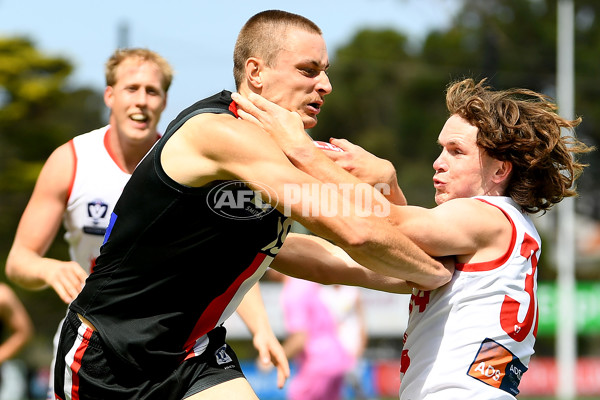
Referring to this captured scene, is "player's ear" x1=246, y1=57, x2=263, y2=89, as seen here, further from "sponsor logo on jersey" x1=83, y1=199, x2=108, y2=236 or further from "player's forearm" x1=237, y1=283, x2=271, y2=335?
"sponsor logo on jersey" x1=83, y1=199, x2=108, y2=236

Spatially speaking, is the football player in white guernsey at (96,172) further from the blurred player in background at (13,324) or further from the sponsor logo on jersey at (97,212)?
the blurred player in background at (13,324)

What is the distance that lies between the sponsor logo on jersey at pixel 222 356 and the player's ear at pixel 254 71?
113 cm

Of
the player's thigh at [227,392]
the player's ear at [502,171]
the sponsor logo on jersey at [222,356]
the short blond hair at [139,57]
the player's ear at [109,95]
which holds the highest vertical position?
the short blond hair at [139,57]

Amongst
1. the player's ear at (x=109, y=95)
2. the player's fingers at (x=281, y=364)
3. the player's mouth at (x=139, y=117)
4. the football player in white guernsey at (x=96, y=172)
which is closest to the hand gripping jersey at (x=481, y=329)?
the player's fingers at (x=281, y=364)

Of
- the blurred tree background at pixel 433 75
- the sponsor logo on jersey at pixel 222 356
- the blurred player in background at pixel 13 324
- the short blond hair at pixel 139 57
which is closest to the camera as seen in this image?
the sponsor logo on jersey at pixel 222 356

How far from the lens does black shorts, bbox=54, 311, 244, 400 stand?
3.43 metres

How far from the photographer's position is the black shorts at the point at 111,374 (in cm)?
343

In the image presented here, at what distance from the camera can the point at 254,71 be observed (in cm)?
360

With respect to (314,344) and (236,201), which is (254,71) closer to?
(236,201)

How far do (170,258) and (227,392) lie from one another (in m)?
0.62

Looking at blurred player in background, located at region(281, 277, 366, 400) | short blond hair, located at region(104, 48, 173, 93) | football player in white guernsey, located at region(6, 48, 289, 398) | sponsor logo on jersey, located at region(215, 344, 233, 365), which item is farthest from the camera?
blurred player in background, located at region(281, 277, 366, 400)

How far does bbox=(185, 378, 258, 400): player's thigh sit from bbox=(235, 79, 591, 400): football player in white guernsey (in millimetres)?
648

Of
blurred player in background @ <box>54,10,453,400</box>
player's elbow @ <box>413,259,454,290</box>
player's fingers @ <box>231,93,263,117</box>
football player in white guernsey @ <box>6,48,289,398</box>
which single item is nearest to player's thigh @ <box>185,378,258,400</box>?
blurred player in background @ <box>54,10,453,400</box>

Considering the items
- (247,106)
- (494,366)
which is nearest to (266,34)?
(247,106)
